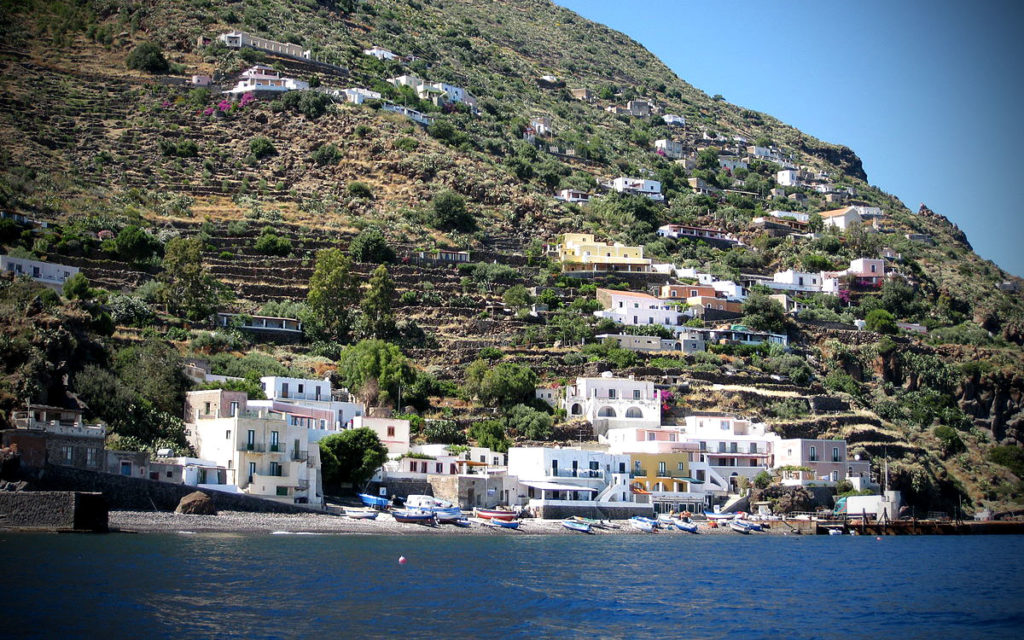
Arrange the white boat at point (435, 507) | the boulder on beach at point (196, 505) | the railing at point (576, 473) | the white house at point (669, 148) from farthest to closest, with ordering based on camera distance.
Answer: the white house at point (669, 148) → the railing at point (576, 473) → the white boat at point (435, 507) → the boulder on beach at point (196, 505)

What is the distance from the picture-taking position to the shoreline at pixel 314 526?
44844 mm

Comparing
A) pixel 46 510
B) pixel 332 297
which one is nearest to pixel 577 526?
Result: pixel 332 297

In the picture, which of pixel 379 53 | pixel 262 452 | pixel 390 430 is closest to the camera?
pixel 262 452

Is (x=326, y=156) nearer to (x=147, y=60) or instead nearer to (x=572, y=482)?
(x=147, y=60)

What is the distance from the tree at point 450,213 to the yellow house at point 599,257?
7.62 metres

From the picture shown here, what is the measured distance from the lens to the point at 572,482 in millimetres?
63000

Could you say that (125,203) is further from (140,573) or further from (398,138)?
(140,573)

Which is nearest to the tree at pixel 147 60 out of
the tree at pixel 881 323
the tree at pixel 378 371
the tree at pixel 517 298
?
the tree at pixel 517 298

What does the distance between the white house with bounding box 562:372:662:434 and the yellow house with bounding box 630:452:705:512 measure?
15.0 ft

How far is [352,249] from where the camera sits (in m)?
85.0

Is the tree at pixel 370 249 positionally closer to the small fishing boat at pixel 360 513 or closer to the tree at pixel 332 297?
the tree at pixel 332 297

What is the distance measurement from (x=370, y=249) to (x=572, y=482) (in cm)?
2844

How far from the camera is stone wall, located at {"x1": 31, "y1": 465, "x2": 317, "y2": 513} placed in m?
43.6

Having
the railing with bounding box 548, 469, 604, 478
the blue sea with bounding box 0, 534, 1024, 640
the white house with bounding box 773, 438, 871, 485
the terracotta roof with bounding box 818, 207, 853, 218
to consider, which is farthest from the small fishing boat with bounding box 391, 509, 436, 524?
the terracotta roof with bounding box 818, 207, 853, 218
